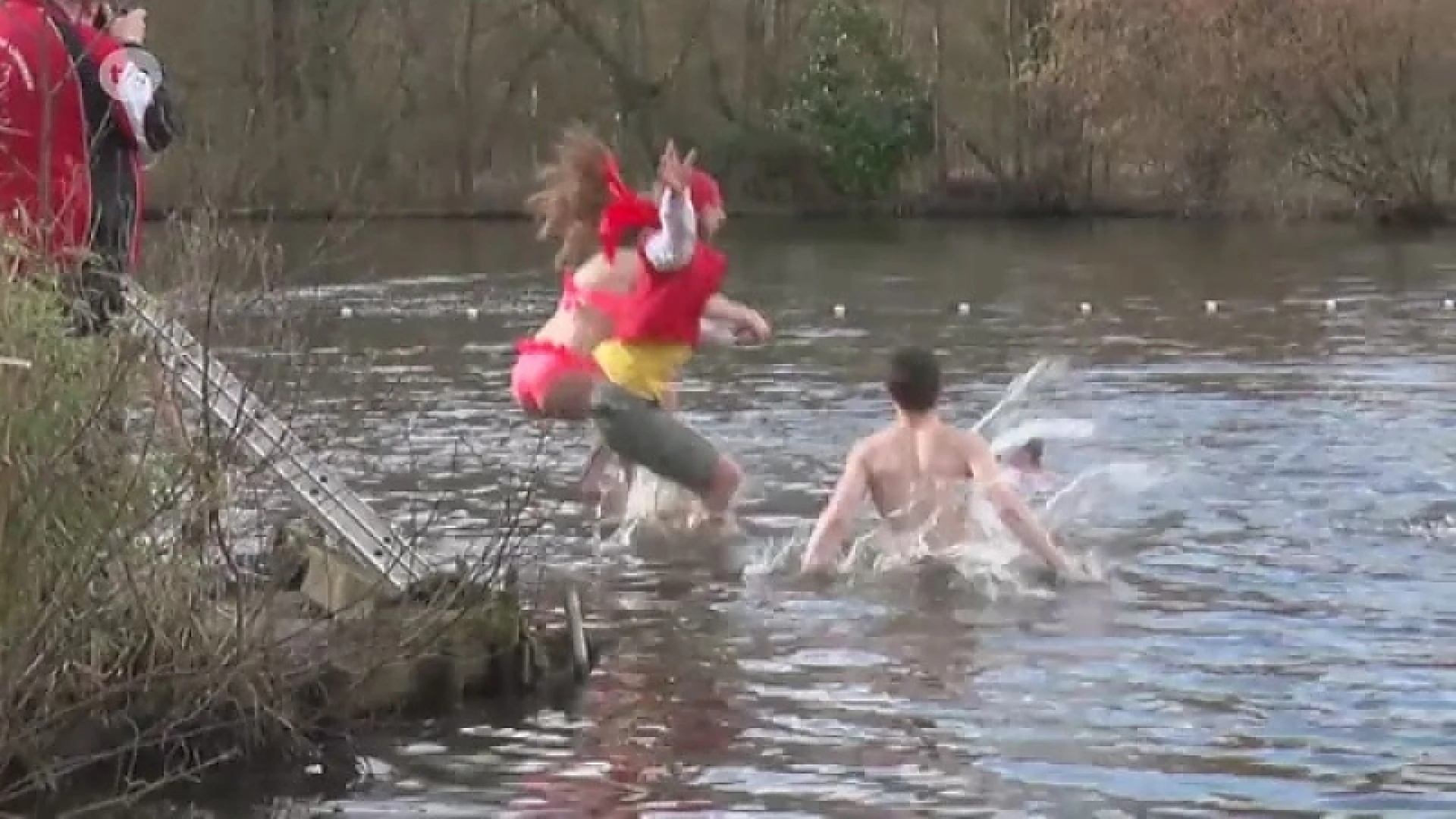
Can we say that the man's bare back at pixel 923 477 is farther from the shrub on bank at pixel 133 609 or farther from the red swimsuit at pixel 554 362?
the shrub on bank at pixel 133 609

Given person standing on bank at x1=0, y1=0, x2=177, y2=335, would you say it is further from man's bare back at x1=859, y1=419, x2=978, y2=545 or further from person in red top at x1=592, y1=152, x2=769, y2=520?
man's bare back at x1=859, y1=419, x2=978, y2=545

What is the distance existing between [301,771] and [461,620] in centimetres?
84

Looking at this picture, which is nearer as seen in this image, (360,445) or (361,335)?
(360,445)

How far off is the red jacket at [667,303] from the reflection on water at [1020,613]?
1005 millimetres

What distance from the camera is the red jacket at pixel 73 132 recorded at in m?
8.96

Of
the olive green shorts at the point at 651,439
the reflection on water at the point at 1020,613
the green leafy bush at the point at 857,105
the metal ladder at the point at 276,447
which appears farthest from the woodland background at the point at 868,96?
the metal ladder at the point at 276,447

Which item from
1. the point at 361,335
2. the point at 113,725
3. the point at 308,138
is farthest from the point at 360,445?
the point at 308,138

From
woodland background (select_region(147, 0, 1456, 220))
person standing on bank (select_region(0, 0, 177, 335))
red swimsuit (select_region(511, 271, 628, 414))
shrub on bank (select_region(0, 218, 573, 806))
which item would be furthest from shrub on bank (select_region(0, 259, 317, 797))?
woodland background (select_region(147, 0, 1456, 220))

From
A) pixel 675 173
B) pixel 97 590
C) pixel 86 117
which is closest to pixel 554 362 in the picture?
pixel 675 173

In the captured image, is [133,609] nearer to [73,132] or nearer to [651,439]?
[73,132]

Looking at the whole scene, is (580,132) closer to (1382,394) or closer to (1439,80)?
(1382,394)

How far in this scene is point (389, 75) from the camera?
5675cm

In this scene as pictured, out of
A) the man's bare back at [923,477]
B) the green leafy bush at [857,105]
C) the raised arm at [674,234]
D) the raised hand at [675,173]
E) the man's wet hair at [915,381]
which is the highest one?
the green leafy bush at [857,105]

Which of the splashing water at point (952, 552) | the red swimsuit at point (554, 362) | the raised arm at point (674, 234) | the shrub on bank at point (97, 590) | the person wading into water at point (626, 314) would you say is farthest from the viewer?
the red swimsuit at point (554, 362)
